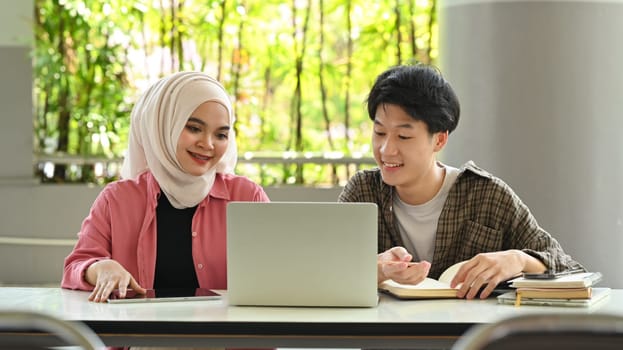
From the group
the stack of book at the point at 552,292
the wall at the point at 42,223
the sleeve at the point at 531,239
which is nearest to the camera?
the stack of book at the point at 552,292

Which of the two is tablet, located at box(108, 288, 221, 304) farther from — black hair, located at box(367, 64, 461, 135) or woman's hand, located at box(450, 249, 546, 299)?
black hair, located at box(367, 64, 461, 135)

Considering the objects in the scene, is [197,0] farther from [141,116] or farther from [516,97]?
[141,116]

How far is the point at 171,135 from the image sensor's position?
282cm

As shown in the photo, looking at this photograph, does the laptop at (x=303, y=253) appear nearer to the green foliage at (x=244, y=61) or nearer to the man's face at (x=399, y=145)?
the man's face at (x=399, y=145)

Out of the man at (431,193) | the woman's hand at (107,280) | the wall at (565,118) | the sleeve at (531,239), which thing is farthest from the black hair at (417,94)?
the wall at (565,118)

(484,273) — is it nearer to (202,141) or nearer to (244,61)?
(202,141)

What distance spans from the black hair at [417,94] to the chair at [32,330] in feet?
4.99

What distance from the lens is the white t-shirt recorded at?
2896 mm

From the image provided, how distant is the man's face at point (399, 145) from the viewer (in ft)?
9.31

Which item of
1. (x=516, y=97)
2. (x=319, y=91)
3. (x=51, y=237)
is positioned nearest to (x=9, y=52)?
(x=51, y=237)

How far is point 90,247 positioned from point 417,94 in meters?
1.00

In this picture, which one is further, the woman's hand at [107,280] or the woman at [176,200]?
the woman at [176,200]

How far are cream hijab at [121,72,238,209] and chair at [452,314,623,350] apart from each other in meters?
1.53

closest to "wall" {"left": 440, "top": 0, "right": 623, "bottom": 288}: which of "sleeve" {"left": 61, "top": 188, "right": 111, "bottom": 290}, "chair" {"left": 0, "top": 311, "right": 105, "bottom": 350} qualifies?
"sleeve" {"left": 61, "top": 188, "right": 111, "bottom": 290}
